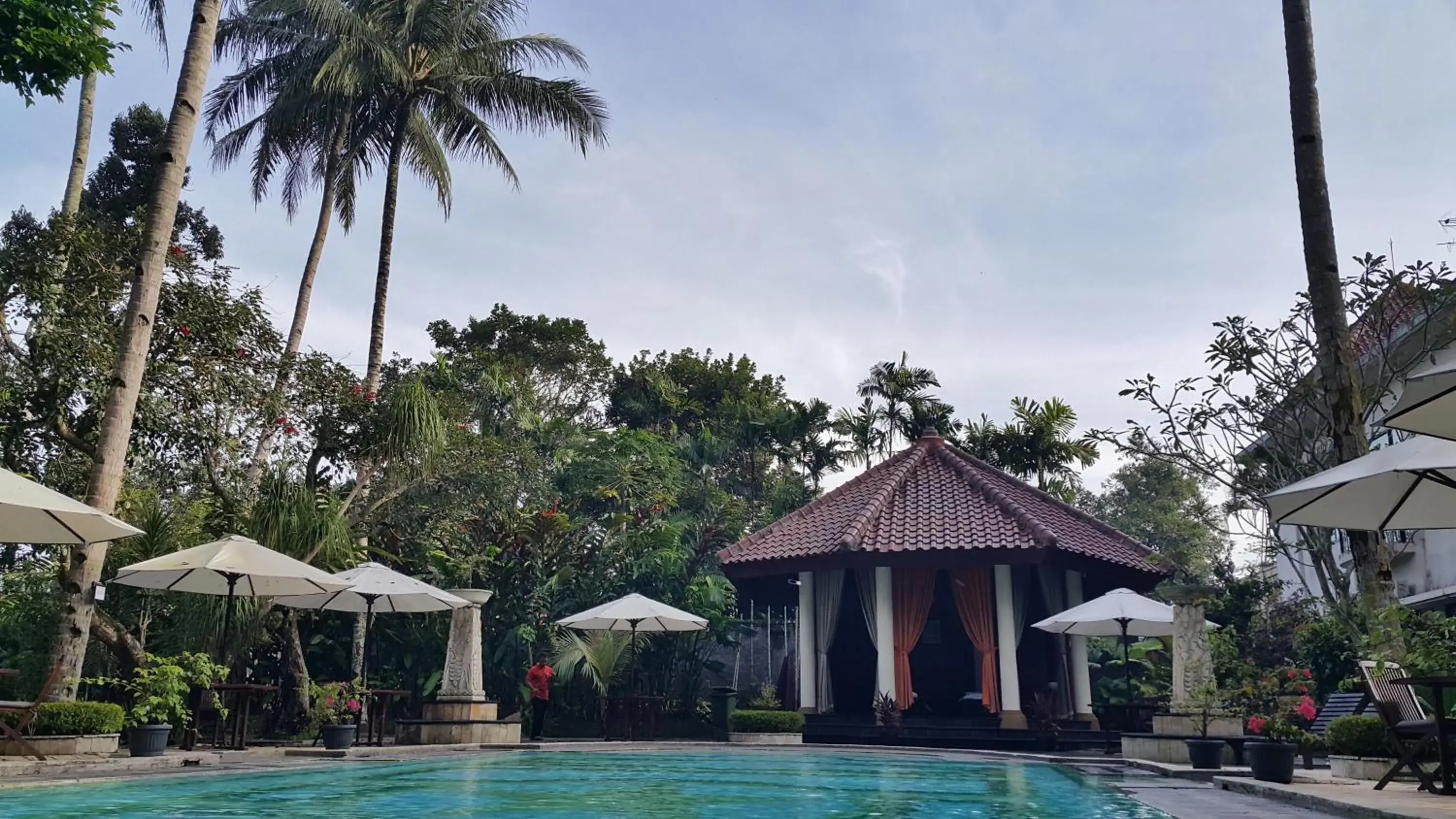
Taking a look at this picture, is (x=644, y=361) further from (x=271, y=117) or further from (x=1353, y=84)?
(x=1353, y=84)

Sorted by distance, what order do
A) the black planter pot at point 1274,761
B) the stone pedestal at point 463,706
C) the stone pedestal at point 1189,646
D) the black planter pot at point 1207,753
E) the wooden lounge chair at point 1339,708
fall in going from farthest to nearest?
the stone pedestal at point 463,706, the stone pedestal at point 1189,646, the black planter pot at point 1207,753, the wooden lounge chair at point 1339,708, the black planter pot at point 1274,761

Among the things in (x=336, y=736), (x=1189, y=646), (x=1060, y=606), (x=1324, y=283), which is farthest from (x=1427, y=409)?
(x=1060, y=606)

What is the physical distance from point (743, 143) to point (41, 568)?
40.4ft

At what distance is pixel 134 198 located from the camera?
80.8ft

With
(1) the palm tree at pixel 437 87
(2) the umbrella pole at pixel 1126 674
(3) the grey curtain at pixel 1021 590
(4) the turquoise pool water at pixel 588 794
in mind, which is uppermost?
(1) the palm tree at pixel 437 87

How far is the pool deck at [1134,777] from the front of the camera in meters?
6.88

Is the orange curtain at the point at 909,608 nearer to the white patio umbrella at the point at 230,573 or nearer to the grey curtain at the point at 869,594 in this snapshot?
the grey curtain at the point at 869,594

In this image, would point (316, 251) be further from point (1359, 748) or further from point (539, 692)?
point (1359, 748)

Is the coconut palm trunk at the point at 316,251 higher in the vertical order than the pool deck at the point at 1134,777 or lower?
higher

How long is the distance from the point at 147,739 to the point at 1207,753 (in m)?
10.7

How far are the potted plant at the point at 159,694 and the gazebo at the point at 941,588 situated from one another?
35.7 ft

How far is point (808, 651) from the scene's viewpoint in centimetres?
2125

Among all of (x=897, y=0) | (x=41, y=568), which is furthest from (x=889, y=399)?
(x=41, y=568)

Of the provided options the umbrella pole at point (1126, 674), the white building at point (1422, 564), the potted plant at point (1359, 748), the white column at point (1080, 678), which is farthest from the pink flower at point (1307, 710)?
the white column at point (1080, 678)
